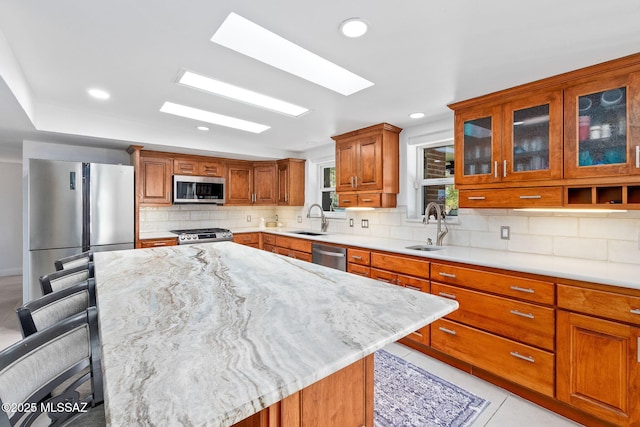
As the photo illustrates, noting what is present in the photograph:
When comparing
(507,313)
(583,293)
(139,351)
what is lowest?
(507,313)

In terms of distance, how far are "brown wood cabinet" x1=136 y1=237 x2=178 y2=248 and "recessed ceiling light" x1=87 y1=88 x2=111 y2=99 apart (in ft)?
5.97

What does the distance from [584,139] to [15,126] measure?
4828 millimetres

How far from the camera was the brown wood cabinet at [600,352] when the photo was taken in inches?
62.3

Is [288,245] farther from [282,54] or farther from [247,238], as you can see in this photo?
[282,54]

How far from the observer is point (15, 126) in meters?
2.82

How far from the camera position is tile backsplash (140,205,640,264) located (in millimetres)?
2086

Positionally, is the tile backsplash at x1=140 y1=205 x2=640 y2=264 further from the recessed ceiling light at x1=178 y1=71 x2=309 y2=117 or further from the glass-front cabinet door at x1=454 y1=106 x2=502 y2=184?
the recessed ceiling light at x1=178 y1=71 x2=309 y2=117

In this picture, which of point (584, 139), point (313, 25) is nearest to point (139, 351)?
point (313, 25)

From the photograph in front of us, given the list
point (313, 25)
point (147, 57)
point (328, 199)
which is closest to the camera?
point (313, 25)

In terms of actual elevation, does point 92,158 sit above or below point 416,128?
below

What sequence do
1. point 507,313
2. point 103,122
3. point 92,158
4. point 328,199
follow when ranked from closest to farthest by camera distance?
1. point 507,313
2. point 103,122
3. point 92,158
4. point 328,199

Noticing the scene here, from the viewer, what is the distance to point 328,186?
4.82 metres

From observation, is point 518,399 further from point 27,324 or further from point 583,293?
point 27,324

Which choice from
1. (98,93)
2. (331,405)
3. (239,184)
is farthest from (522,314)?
(239,184)
